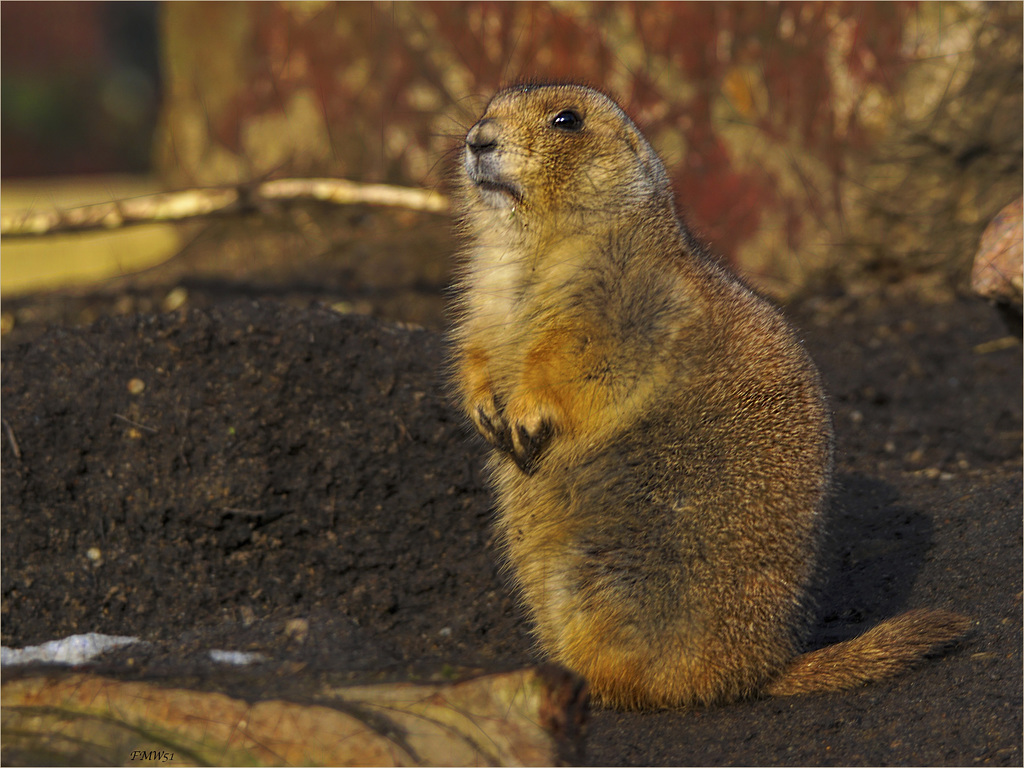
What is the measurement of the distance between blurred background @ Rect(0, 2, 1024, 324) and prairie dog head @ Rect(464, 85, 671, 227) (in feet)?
11.2

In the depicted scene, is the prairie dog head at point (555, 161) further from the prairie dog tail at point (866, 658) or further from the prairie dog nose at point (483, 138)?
the prairie dog tail at point (866, 658)

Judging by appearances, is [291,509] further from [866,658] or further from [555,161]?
[866,658]

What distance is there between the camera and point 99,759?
2574 mm

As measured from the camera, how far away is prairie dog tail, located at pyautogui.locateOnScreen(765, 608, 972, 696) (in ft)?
11.8

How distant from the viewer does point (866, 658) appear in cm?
362

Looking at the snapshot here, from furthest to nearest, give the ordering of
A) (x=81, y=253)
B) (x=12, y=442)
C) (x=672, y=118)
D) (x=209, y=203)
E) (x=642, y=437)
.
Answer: (x=81, y=253)
(x=672, y=118)
(x=209, y=203)
(x=12, y=442)
(x=642, y=437)

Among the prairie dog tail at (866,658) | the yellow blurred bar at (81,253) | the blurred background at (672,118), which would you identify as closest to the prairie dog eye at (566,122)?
the prairie dog tail at (866,658)

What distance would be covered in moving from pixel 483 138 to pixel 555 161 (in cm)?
26

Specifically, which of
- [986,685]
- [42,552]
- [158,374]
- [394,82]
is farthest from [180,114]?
[986,685]

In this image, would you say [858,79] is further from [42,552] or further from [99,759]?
[99,759]

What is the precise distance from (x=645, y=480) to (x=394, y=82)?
6.28 m

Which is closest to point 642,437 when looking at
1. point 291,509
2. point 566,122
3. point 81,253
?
point 566,122

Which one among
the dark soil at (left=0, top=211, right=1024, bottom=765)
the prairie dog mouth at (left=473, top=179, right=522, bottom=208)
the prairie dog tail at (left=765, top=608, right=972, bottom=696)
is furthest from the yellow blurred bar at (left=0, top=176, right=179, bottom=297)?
the prairie dog tail at (left=765, top=608, right=972, bottom=696)

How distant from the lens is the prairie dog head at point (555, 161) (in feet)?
12.3
